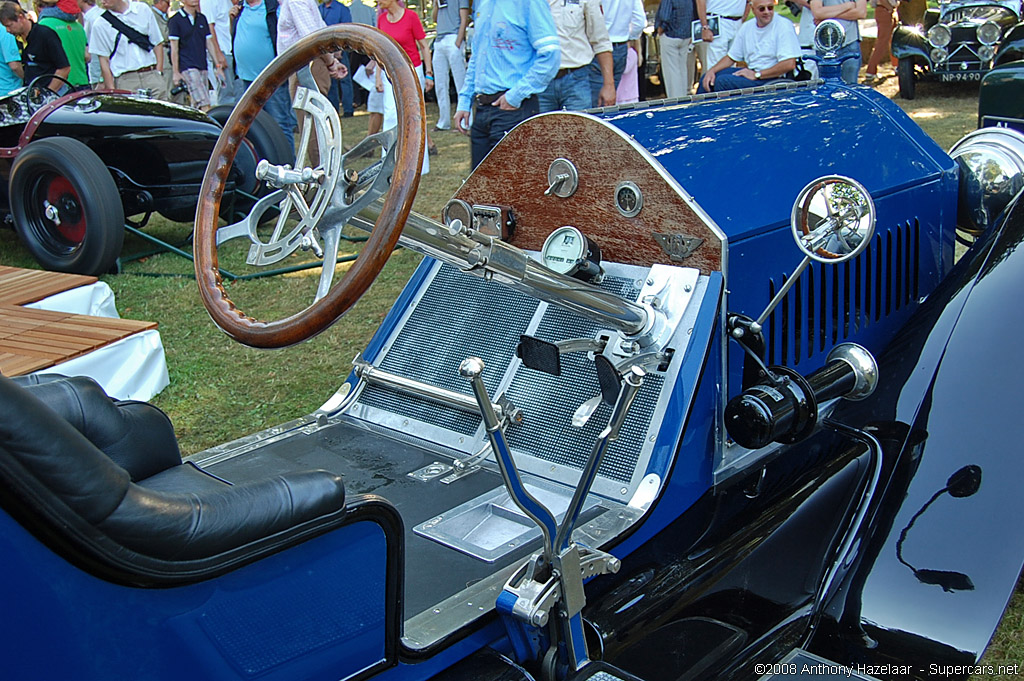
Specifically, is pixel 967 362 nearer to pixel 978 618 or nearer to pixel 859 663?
pixel 978 618

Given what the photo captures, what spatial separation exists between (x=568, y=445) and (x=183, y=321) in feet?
12.0

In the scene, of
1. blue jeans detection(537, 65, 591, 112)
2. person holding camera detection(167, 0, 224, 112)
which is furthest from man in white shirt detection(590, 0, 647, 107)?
person holding camera detection(167, 0, 224, 112)

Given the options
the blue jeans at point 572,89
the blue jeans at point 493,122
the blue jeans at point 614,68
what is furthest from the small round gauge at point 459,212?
the blue jeans at point 614,68

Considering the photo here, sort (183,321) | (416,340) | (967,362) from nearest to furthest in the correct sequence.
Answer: (967,362), (416,340), (183,321)

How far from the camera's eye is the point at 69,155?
5926mm

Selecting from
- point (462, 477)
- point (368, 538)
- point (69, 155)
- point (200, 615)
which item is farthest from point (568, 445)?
point (69, 155)

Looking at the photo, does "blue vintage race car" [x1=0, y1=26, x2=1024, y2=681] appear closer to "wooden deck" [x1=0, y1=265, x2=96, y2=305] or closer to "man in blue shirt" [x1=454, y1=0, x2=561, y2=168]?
"man in blue shirt" [x1=454, y1=0, x2=561, y2=168]

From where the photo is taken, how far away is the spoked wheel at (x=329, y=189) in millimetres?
1547

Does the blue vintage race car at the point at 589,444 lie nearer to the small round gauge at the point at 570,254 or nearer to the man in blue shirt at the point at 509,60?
the small round gauge at the point at 570,254

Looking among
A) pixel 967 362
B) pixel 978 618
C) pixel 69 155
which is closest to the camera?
pixel 978 618

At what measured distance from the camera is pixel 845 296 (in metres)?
2.77

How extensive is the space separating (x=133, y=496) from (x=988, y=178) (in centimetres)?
304

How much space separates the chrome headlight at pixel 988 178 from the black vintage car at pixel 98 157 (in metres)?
4.60

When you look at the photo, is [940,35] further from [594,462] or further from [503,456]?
[503,456]
